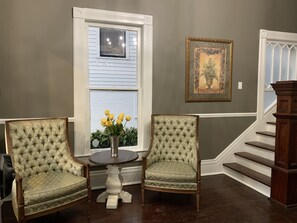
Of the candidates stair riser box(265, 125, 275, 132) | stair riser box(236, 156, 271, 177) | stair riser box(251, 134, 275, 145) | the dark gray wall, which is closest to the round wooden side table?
A: the dark gray wall

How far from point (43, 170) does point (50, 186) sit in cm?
48

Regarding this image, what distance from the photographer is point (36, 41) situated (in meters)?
3.01

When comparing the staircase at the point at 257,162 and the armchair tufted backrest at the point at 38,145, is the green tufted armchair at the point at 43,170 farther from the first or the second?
the staircase at the point at 257,162

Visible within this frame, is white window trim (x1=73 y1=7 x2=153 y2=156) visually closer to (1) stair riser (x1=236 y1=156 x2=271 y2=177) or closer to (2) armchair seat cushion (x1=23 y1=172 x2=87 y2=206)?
(2) armchair seat cushion (x1=23 y1=172 x2=87 y2=206)

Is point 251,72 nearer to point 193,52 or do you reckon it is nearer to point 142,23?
point 193,52

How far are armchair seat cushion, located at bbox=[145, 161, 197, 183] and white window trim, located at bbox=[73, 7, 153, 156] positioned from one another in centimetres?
75

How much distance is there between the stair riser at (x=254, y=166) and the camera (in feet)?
11.3

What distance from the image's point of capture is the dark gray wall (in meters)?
2.95

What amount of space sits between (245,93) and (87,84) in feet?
8.50

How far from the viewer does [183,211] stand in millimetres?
2801

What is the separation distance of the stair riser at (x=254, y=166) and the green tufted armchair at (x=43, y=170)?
248cm

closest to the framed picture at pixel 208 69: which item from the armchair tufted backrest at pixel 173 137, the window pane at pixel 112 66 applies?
the armchair tufted backrest at pixel 173 137

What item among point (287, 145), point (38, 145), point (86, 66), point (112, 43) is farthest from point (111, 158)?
point (287, 145)

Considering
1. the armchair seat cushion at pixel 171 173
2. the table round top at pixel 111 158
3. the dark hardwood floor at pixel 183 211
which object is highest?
the table round top at pixel 111 158
